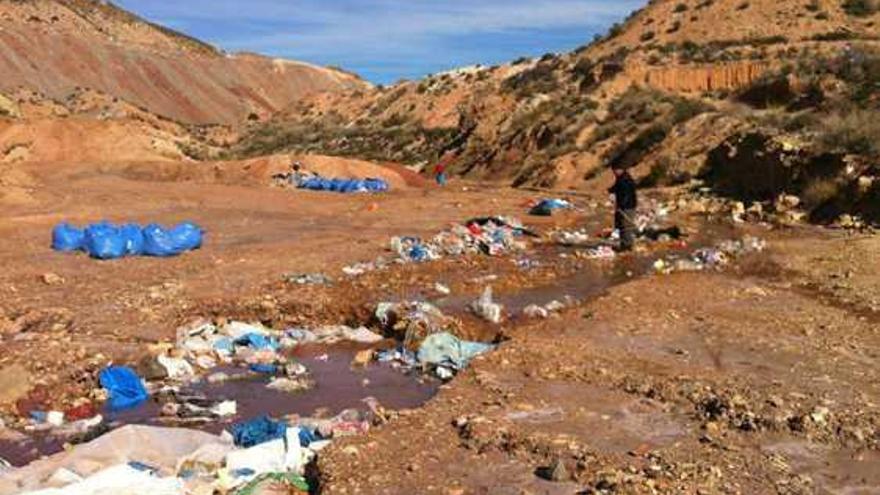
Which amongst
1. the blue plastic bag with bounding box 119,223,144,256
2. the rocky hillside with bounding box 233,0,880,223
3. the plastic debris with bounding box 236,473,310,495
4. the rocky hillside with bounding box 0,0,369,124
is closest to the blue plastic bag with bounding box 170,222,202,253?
the blue plastic bag with bounding box 119,223,144,256

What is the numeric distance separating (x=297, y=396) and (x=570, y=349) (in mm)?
2523

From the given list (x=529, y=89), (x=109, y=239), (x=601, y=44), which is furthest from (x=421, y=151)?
(x=109, y=239)

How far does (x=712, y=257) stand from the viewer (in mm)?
14672

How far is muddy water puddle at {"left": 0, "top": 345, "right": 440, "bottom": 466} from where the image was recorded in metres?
7.68

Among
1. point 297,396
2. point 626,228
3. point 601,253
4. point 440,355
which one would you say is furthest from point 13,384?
point 626,228

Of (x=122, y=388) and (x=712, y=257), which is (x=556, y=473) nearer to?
(x=122, y=388)

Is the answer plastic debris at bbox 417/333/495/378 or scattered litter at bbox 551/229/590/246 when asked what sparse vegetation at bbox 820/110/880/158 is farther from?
plastic debris at bbox 417/333/495/378

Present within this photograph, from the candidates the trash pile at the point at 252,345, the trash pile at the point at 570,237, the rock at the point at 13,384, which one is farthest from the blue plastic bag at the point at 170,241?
the rock at the point at 13,384

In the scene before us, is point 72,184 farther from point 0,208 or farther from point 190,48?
point 190,48

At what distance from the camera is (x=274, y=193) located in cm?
2594

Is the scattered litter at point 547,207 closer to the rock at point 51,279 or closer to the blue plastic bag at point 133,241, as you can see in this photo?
the blue plastic bag at point 133,241

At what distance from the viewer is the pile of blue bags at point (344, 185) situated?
91.5ft

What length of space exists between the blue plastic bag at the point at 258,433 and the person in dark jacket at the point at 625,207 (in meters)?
9.38

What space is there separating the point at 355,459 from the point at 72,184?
77.3 feet
